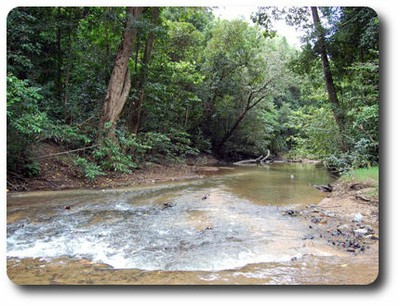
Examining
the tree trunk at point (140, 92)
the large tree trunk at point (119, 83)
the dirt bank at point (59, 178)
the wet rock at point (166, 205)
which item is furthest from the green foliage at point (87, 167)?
→ the tree trunk at point (140, 92)

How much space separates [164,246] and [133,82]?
773cm

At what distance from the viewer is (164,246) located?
10.1ft

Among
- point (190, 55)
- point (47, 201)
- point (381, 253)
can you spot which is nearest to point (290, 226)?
point (381, 253)

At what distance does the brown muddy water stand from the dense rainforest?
1286 mm

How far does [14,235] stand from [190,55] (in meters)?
11.9

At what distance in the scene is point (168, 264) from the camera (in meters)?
2.65

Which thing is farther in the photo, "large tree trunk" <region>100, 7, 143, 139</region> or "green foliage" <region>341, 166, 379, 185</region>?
"large tree trunk" <region>100, 7, 143, 139</region>

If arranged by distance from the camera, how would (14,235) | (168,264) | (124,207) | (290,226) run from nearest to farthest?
(168,264), (14,235), (290,226), (124,207)

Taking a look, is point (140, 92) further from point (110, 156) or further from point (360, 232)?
point (360, 232)

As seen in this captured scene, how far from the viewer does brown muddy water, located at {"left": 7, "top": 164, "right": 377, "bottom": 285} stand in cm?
245

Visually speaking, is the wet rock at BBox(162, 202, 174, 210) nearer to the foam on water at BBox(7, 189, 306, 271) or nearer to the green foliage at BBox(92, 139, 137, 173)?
the foam on water at BBox(7, 189, 306, 271)

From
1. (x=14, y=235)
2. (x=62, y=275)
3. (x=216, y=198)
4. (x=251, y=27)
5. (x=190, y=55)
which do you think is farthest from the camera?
(x=251, y=27)

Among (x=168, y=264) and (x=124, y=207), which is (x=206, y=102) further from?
(x=168, y=264)

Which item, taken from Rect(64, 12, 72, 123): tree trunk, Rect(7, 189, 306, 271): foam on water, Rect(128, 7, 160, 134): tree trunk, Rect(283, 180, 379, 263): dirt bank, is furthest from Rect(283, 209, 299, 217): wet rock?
Rect(128, 7, 160, 134): tree trunk
